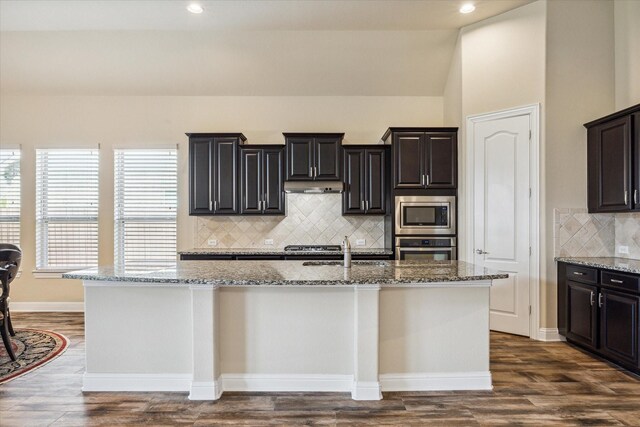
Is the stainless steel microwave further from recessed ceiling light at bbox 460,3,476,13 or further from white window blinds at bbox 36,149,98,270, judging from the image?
white window blinds at bbox 36,149,98,270

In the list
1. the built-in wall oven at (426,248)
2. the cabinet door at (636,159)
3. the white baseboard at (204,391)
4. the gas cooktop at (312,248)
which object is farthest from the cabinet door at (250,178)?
the cabinet door at (636,159)

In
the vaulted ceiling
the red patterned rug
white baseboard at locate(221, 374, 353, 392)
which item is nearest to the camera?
white baseboard at locate(221, 374, 353, 392)

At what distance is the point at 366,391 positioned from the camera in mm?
2668

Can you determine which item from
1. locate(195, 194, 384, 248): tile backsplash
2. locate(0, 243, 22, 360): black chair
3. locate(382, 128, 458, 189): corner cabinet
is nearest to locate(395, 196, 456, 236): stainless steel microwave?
locate(382, 128, 458, 189): corner cabinet

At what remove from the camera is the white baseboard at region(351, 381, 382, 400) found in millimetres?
2662

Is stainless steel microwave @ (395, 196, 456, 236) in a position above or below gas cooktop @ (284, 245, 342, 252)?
above

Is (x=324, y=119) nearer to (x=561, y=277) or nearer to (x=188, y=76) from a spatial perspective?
(x=188, y=76)

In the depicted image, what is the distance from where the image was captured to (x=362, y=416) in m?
2.45

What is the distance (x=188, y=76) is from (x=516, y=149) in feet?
14.1

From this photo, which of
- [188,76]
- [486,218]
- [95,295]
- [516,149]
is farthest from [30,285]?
[516,149]

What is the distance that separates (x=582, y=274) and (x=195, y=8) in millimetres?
4892

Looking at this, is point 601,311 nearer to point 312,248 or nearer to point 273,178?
point 312,248

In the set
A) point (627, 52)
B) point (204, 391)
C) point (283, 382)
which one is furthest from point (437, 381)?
point (627, 52)

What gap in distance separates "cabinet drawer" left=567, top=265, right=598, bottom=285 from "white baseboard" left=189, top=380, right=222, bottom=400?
3.53 metres
